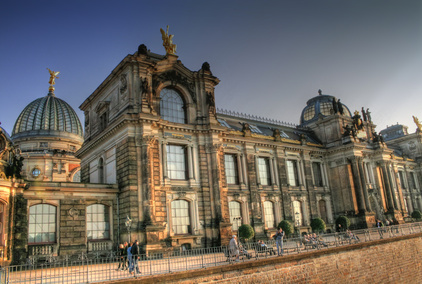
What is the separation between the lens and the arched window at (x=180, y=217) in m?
31.5

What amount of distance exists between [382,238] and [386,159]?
27.5m

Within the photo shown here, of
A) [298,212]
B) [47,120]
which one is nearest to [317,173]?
[298,212]

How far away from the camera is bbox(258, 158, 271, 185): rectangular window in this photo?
41941mm

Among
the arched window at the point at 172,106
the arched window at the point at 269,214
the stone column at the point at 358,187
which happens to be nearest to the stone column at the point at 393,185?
the stone column at the point at 358,187

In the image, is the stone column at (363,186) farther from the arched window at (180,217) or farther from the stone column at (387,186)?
the arched window at (180,217)

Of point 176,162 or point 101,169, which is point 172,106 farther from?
point 101,169

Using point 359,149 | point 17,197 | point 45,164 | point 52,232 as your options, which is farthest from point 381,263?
point 45,164

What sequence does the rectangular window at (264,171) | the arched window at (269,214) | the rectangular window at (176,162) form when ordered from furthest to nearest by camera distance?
the rectangular window at (264,171)
the arched window at (269,214)
the rectangular window at (176,162)

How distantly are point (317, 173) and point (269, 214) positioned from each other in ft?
37.7

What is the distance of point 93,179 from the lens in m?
36.5

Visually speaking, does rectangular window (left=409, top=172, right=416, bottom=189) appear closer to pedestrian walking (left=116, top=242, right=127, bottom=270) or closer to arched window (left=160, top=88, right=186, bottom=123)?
arched window (left=160, top=88, right=186, bottom=123)

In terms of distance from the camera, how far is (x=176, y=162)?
33.3 m

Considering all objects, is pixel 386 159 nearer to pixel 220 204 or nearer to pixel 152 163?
pixel 220 204

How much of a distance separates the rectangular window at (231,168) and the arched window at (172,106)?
745 cm
